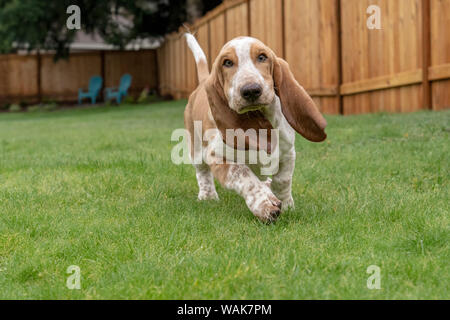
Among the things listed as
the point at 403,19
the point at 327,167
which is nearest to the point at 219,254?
the point at 327,167

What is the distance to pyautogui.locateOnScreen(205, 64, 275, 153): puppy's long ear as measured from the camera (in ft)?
11.8

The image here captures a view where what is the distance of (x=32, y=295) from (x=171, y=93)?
20891mm

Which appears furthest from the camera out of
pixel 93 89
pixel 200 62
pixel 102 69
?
pixel 102 69

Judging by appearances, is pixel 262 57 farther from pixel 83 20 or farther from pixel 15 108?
pixel 15 108

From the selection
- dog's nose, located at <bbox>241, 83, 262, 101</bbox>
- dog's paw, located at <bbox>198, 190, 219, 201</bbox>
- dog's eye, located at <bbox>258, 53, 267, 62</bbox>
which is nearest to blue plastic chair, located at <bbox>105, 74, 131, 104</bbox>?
dog's paw, located at <bbox>198, 190, 219, 201</bbox>

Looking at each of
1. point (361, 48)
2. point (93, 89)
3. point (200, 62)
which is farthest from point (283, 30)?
point (93, 89)

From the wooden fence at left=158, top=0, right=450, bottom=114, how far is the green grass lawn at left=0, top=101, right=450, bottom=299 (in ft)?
8.26

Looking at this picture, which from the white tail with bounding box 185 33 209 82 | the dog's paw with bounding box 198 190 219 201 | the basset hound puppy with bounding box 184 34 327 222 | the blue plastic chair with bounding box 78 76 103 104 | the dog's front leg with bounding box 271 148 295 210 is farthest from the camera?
the blue plastic chair with bounding box 78 76 103 104

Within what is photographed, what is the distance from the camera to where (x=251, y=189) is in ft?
11.8

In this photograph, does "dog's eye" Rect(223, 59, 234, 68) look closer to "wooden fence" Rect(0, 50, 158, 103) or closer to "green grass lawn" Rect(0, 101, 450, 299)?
"green grass lawn" Rect(0, 101, 450, 299)

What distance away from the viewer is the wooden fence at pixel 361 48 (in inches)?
317

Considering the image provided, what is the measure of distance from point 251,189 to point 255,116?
44cm

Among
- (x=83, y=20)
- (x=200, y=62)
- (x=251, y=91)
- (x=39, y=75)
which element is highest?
(x=83, y=20)

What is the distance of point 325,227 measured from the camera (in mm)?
3396
